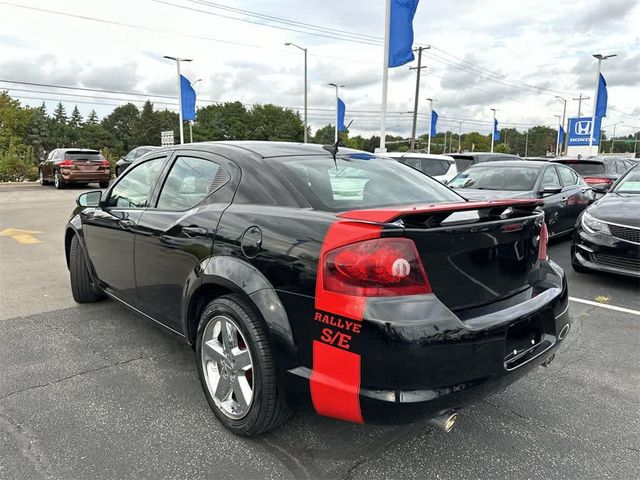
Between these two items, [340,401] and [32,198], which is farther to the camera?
[32,198]

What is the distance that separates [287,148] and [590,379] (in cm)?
256

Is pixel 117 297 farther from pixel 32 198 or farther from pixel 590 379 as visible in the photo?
pixel 32 198

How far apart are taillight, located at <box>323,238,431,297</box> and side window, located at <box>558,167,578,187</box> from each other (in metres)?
7.40

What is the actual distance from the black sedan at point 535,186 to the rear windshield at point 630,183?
84 centimetres

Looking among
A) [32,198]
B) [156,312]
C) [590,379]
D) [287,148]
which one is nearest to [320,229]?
[287,148]

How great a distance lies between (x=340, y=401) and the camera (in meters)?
2.02

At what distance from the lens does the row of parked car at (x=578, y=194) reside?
17.2ft

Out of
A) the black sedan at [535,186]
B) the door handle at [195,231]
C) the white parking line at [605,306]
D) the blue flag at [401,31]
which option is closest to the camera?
the door handle at [195,231]

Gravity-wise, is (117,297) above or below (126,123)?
below

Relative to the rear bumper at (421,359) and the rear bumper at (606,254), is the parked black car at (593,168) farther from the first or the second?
the rear bumper at (421,359)

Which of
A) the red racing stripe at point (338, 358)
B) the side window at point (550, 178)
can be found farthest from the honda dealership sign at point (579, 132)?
the red racing stripe at point (338, 358)

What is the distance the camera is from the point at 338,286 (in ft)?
6.54

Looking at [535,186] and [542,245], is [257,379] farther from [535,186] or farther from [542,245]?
[535,186]

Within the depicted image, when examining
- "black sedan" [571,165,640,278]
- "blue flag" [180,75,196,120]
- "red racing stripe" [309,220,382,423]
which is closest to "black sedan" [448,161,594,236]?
"black sedan" [571,165,640,278]
